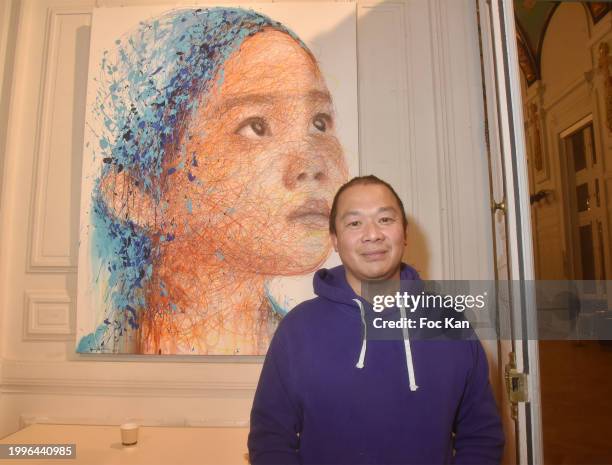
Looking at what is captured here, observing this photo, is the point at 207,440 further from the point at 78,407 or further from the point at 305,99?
the point at 305,99

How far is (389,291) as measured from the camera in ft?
4.39

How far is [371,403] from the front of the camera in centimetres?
120

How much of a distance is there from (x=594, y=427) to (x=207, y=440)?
164cm

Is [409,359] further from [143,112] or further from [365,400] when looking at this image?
[143,112]

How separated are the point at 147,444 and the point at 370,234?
1323 mm

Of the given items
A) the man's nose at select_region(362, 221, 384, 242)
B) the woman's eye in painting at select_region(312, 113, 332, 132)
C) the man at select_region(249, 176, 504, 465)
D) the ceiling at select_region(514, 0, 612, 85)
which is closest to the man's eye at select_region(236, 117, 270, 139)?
the woman's eye in painting at select_region(312, 113, 332, 132)

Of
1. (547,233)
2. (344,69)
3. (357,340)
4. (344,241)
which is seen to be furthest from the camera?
(344,69)

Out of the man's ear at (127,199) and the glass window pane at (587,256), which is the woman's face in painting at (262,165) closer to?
the man's ear at (127,199)

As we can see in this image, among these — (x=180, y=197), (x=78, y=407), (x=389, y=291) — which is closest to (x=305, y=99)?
(x=180, y=197)

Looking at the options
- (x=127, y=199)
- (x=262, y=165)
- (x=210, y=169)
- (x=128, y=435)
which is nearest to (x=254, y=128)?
(x=262, y=165)

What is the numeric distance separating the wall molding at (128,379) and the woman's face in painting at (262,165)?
0.53 metres

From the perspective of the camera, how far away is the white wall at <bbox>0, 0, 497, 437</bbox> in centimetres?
196

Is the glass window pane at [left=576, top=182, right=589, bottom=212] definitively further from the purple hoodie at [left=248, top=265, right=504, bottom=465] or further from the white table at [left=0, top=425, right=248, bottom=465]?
the white table at [left=0, top=425, right=248, bottom=465]

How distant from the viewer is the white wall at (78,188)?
1.96 metres
